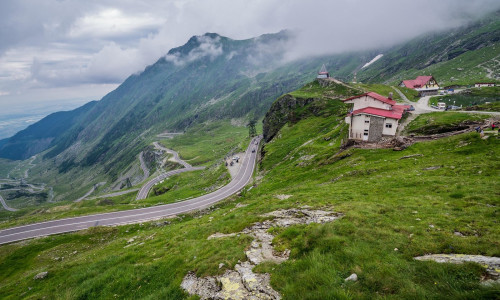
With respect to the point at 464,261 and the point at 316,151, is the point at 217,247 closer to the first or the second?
the point at 464,261

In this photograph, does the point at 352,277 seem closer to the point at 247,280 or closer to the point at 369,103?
the point at 247,280

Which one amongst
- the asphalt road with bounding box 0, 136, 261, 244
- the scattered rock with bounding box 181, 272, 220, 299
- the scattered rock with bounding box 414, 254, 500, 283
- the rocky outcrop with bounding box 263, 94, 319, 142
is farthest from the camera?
the rocky outcrop with bounding box 263, 94, 319, 142

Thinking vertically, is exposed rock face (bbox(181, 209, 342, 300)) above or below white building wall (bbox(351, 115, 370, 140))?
below

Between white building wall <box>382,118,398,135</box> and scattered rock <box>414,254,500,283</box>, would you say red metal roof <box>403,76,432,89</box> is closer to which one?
white building wall <box>382,118,398,135</box>

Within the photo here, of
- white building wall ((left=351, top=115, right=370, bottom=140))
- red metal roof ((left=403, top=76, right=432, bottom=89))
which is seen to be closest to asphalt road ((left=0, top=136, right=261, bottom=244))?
white building wall ((left=351, top=115, right=370, bottom=140))

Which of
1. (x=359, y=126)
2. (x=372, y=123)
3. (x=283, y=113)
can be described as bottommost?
(x=359, y=126)

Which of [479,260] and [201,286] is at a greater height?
[479,260]

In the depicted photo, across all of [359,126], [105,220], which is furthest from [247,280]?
[105,220]

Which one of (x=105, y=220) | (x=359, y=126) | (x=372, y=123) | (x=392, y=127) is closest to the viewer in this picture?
(x=392, y=127)

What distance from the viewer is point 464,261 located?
927cm

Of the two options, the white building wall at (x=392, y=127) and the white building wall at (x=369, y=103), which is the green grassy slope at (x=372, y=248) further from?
the white building wall at (x=369, y=103)

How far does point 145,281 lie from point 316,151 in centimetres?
5478

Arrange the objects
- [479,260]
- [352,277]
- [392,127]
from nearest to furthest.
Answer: [479,260]
[352,277]
[392,127]

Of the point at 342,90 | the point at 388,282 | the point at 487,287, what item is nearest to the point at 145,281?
the point at 388,282
